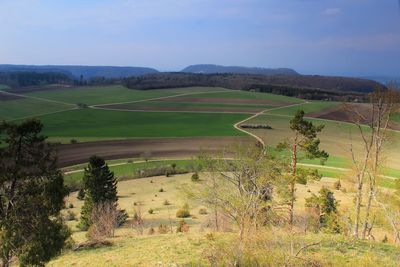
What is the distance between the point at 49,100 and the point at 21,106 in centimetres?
1612

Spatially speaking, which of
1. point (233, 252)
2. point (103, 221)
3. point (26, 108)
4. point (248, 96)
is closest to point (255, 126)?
point (248, 96)

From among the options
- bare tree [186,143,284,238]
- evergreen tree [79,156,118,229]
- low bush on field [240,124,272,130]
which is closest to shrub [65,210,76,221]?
evergreen tree [79,156,118,229]

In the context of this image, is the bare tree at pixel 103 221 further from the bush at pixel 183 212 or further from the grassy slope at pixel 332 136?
the grassy slope at pixel 332 136

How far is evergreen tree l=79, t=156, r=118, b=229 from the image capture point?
37.8 metres

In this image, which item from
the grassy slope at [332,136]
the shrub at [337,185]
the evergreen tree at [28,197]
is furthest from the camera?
the grassy slope at [332,136]

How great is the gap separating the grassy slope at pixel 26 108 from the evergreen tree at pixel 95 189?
79834 mm

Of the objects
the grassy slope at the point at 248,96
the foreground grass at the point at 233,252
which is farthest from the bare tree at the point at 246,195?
the grassy slope at the point at 248,96

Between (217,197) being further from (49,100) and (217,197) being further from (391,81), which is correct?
(49,100)

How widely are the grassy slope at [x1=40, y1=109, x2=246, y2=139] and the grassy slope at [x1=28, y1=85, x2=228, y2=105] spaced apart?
24821mm

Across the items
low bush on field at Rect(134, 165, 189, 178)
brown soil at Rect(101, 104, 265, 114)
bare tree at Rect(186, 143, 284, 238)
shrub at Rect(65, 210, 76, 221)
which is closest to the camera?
bare tree at Rect(186, 143, 284, 238)

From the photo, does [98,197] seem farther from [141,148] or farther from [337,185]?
[141,148]

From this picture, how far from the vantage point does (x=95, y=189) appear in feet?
129

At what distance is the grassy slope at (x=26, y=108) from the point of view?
114831mm

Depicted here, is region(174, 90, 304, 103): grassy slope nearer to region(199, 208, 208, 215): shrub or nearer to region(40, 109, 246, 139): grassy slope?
region(40, 109, 246, 139): grassy slope
